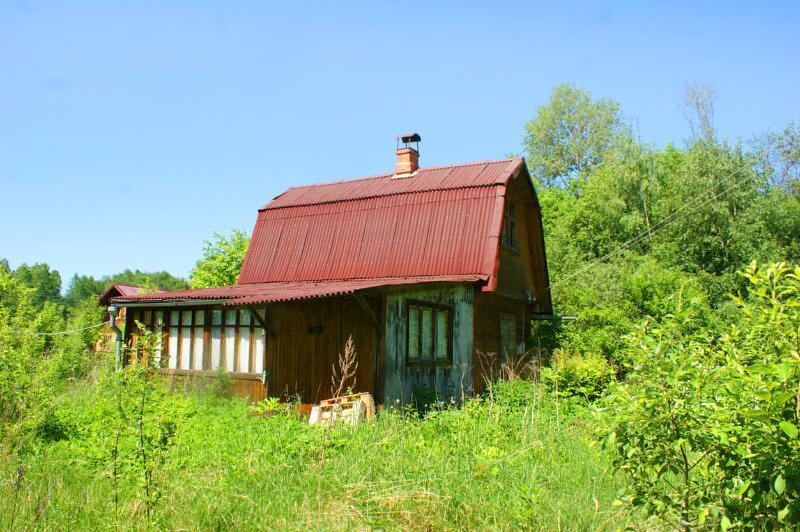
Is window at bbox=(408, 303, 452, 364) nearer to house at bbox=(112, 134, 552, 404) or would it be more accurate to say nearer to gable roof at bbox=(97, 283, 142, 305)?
house at bbox=(112, 134, 552, 404)

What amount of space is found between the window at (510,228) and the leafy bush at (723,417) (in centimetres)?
1145

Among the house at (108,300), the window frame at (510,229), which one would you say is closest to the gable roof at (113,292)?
the house at (108,300)

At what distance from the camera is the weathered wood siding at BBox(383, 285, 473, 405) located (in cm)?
1202

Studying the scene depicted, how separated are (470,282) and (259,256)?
6710 mm

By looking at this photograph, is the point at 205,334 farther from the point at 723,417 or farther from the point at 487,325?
the point at 723,417

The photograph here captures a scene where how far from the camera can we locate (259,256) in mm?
17281

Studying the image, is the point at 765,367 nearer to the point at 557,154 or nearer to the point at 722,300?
the point at 722,300

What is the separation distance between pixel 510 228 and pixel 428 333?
170 inches

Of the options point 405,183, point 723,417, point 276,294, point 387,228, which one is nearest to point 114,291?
point 405,183

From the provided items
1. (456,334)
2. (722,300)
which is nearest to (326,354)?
(456,334)

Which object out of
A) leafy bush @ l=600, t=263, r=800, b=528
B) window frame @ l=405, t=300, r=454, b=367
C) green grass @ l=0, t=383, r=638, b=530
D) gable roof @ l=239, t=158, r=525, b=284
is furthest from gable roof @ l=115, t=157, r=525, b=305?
leafy bush @ l=600, t=263, r=800, b=528

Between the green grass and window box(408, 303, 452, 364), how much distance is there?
14.3 feet

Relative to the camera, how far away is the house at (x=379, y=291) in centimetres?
1220

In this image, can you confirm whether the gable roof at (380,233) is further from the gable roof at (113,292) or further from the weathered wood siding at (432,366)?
the gable roof at (113,292)
